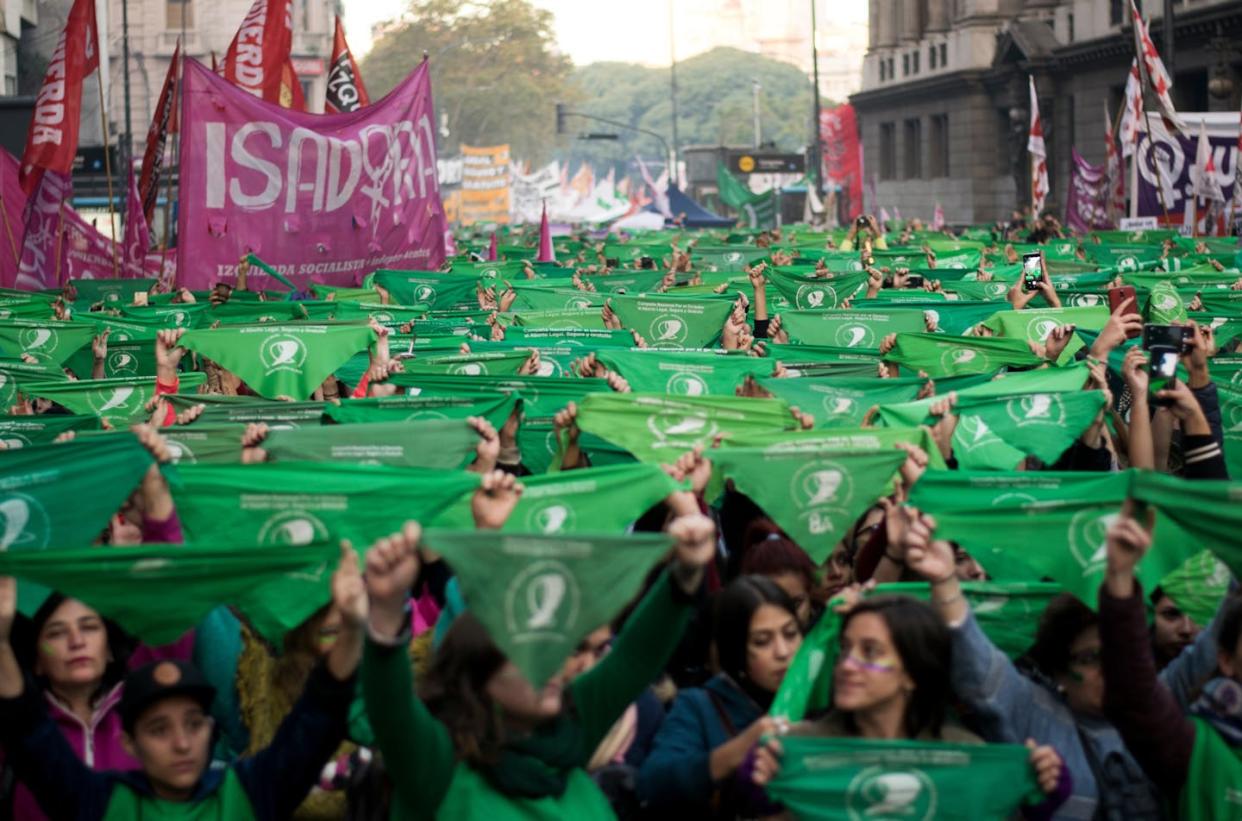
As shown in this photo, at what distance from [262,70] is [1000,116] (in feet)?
127

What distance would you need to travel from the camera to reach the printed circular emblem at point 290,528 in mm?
6027

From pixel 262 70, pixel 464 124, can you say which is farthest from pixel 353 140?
pixel 464 124

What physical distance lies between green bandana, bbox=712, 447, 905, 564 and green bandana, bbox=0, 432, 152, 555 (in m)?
1.85

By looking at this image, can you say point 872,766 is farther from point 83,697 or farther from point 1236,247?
point 1236,247

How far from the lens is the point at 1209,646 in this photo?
5504 millimetres

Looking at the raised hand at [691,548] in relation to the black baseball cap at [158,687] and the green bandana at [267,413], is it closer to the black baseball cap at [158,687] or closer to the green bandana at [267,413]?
the black baseball cap at [158,687]

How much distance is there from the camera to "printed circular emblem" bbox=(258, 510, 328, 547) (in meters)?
6.03

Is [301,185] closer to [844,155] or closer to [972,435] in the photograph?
[972,435]

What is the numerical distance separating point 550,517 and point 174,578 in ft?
4.16

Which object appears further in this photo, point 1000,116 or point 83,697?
point 1000,116

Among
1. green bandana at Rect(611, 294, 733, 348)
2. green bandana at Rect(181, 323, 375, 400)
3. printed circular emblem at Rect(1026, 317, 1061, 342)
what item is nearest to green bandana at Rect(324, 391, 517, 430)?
green bandana at Rect(181, 323, 375, 400)

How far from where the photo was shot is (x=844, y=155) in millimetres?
72938

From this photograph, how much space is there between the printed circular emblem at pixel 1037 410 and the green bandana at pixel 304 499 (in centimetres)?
312

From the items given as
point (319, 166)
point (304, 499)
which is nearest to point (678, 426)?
point (304, 499)
